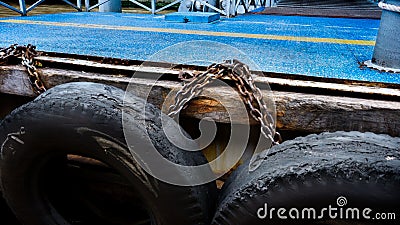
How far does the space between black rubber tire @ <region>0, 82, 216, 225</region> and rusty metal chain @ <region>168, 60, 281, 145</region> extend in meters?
0.17

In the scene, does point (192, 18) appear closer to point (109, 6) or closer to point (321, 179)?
point (109, 6)

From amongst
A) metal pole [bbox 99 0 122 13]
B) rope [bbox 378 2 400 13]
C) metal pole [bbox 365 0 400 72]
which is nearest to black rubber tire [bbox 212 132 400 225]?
metal pole [bbox 365 0 400 72]

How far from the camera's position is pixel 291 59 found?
214cm

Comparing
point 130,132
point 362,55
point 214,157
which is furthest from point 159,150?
point 362,55

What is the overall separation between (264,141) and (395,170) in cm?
59

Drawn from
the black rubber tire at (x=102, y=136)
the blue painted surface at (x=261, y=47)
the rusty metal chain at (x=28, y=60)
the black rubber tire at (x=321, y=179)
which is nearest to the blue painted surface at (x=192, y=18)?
the blue painted surface at (x=261, y=47)

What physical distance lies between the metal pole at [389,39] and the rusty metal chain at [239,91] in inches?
32.0

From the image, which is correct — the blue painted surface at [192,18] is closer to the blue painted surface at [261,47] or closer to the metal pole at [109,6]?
the blue painted surface at [261,47]

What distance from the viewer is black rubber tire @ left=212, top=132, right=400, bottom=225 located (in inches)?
45.6

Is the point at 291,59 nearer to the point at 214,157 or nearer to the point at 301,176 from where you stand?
the point at 214,157

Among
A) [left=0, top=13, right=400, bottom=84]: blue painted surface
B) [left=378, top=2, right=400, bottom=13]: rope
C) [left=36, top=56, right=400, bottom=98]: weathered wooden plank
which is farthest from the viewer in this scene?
[left=0, top=13, right=400, bottom=84]: blue painted surface

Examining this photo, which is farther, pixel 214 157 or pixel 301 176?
pixel 214 157

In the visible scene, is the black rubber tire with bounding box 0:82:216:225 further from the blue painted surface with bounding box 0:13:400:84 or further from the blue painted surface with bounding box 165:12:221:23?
the blue painted surface with bounding box 165:12:221:23

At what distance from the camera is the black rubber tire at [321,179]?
1158 mm
